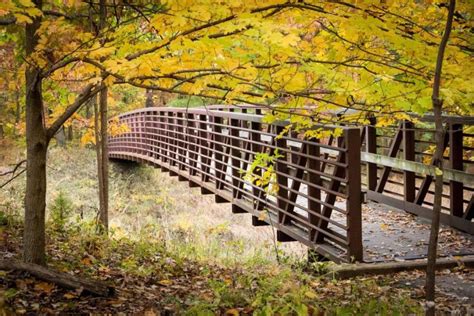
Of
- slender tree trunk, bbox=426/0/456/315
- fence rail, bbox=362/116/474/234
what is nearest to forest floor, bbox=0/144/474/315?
slender tree trunk, bbox=426/0/456/315

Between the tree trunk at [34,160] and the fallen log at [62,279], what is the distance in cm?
39

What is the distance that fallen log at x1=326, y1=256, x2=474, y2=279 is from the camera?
600 cm

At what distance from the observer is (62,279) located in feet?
15.6

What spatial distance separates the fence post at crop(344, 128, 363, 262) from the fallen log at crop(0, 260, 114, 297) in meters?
2.99

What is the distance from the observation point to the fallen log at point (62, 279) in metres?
4.73

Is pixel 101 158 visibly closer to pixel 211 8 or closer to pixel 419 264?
pixel 419 264

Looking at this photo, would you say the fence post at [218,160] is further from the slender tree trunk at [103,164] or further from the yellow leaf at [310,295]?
the yellow leaf at [310,295]

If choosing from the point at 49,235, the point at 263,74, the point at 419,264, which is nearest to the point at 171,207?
the point at 49,235

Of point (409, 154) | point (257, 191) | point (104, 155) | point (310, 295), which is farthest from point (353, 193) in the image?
point (104, 155)

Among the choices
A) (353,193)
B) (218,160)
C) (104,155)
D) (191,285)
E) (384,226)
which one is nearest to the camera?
(191,285)

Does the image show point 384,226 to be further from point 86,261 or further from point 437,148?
point 437,148

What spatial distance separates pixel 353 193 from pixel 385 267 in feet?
3.10

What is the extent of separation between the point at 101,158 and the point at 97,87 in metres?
5.30

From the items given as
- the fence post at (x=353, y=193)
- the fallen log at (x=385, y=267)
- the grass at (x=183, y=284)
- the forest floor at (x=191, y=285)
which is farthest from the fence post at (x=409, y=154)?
the fence post at (x=353, y=193)
